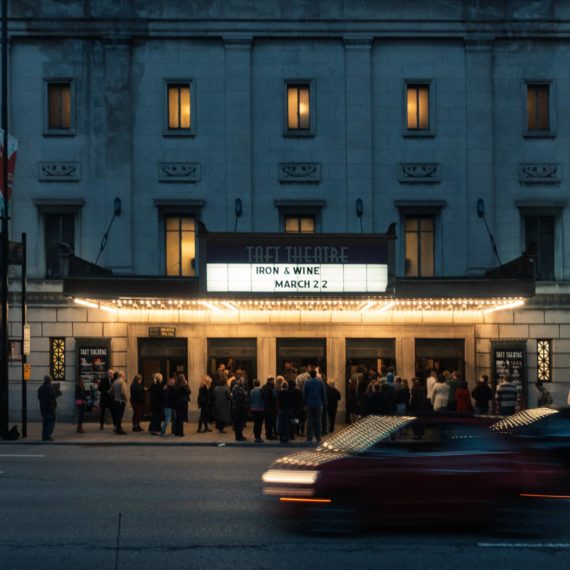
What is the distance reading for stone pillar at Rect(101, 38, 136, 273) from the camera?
1181 inches

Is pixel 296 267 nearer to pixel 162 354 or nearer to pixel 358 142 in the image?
pixel 358 142

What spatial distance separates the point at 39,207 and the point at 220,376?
804cm

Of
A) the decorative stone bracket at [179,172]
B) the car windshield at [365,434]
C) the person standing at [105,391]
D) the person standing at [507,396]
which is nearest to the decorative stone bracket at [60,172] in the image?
the decorative stone bracket at [179,172]

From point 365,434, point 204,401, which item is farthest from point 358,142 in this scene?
point 365,434

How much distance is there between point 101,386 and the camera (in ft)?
89.4

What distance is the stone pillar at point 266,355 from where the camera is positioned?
30.4 metres

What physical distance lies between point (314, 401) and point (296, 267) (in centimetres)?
348

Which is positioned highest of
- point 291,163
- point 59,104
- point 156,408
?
point 59,104

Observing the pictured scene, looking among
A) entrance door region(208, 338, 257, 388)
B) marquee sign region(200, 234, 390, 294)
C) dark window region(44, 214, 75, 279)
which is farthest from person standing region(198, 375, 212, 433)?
dark window region(44, 214, 75, 279)

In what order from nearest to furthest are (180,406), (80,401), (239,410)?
(239,410) < (180,406) < (80,401)

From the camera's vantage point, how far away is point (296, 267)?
82.4ft

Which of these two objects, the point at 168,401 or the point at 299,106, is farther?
the point at 299,106

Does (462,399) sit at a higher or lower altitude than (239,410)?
higher

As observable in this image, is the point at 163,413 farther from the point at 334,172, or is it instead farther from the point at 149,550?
the point at 149,550
